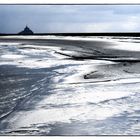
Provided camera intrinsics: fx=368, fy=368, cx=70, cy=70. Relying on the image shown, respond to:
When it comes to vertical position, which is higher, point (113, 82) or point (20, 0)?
point (20, 0)

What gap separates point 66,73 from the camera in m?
6.50

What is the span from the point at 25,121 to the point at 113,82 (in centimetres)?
210

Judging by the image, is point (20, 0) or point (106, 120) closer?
point (106, 120)

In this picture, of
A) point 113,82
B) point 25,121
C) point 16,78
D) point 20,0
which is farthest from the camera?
point 16,78

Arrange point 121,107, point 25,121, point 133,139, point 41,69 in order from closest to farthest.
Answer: point 133,139
point 25,121
point 121,107
point 41,69

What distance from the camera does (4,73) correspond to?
6406mm

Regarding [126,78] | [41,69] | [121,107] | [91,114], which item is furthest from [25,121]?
[41,69]

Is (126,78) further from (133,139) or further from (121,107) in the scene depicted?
(133,139)

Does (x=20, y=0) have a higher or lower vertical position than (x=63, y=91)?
higher

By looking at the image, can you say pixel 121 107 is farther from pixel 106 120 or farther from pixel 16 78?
pixel 16 78

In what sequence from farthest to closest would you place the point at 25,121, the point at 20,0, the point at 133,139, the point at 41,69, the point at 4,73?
1. the point at 41,69
2. the point at 4,73
3. the point at 20,0
4. the point at 25,121
5. the point at 133,139

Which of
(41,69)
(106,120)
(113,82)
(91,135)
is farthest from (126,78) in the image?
(91,135)

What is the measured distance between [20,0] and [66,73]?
1.95 meters

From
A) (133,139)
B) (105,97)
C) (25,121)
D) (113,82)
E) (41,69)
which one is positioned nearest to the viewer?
(133,139)
